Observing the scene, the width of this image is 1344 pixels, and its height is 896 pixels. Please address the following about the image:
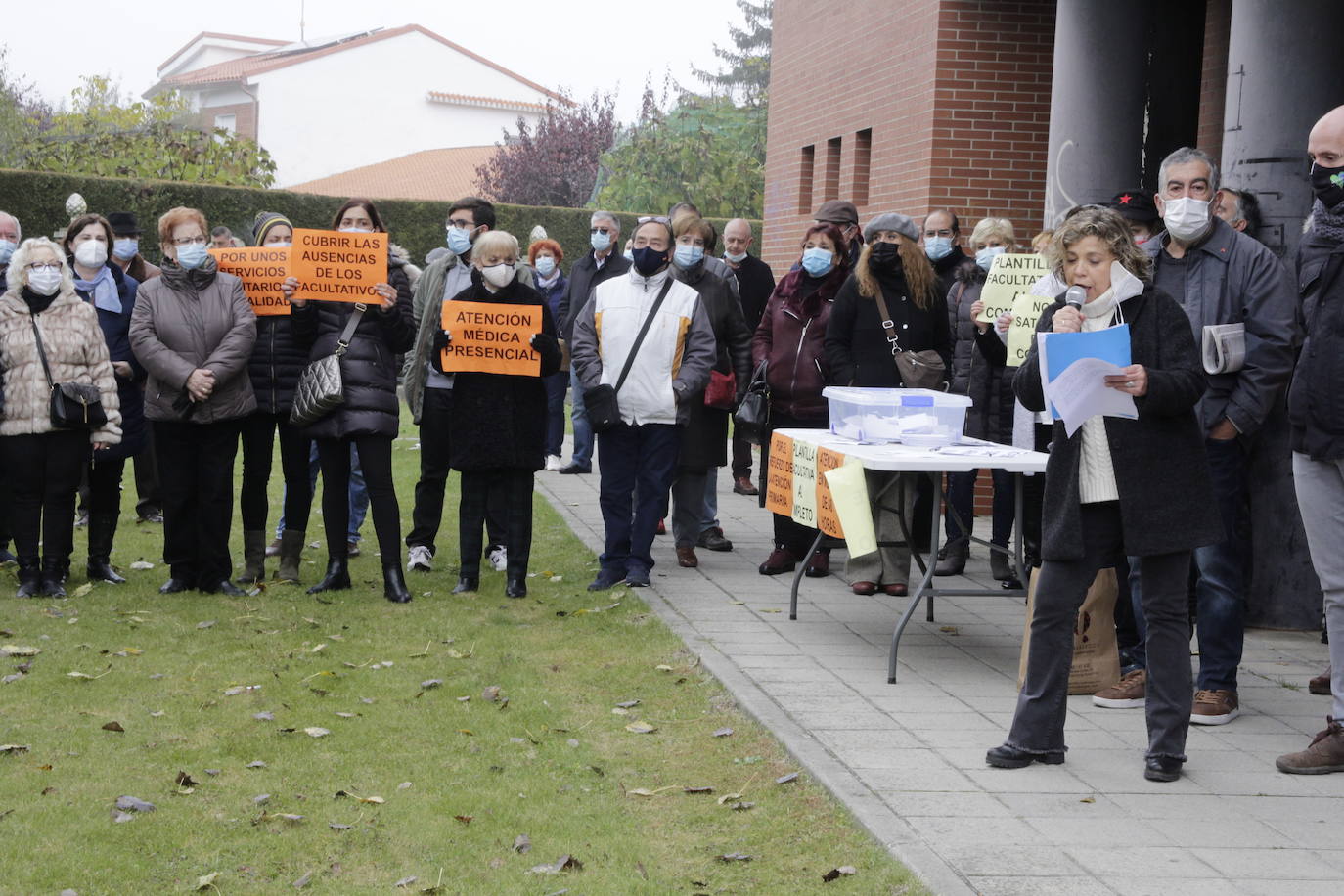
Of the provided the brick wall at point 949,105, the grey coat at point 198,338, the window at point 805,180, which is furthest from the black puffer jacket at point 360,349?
the window at point 805,180

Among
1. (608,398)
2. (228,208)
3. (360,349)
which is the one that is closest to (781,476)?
(608,398)

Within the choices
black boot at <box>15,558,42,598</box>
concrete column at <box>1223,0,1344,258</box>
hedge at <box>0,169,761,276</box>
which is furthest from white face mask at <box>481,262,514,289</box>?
hedge at <box>0,169,761,276</box>

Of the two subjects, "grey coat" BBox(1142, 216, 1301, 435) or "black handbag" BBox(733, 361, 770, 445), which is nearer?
"grey coat" BBox(1142, 216, 1301, 435)

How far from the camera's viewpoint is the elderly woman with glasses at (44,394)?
341 inches

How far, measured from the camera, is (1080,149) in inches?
400

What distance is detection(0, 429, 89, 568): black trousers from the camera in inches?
345

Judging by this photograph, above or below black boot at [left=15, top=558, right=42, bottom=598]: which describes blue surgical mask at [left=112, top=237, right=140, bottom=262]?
above

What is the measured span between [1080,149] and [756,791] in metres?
6.00

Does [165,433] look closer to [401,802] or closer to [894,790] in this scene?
[401,802]

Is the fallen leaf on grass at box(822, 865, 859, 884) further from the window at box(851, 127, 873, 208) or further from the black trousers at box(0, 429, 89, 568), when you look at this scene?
the window at box(851, 127, 873, 208)

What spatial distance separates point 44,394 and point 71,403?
0.17 metres

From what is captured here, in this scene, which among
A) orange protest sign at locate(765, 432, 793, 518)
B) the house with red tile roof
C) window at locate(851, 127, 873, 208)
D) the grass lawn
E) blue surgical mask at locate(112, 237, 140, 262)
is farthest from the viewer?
the house with red tile roof

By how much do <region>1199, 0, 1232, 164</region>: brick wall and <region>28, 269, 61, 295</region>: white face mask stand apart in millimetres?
7556

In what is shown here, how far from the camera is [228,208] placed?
2808 cm
